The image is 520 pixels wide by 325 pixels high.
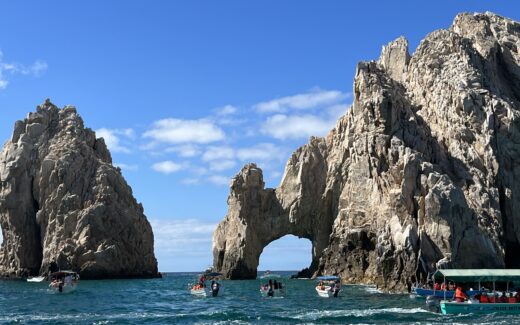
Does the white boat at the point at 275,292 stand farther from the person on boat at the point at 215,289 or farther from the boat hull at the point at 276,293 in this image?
the person on boat at the point at 215,289

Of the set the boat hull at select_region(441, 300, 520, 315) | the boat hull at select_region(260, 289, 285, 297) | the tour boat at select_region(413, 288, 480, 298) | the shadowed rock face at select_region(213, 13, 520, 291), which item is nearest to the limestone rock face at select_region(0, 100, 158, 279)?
the shadowed rock face at select_region(213, 13, 520, 291)

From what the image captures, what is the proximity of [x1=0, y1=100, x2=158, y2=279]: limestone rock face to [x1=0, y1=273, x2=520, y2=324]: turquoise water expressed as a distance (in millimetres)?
36403

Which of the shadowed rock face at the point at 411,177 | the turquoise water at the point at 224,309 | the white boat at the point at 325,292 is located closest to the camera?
the turquoise water at the point at 224,309

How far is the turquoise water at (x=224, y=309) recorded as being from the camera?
42281 mm

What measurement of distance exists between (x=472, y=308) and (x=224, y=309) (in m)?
19.2

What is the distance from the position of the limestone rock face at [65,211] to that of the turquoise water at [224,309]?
36403 mm

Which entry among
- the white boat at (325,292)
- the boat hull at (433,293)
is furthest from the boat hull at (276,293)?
the boat hull at (433,293)

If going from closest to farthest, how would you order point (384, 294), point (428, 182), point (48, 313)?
point (48, 313) < point (384, 294) < point (428, 182)

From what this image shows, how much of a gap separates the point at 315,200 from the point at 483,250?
37.2 m

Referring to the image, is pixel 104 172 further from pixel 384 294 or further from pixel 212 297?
pixel 384 294

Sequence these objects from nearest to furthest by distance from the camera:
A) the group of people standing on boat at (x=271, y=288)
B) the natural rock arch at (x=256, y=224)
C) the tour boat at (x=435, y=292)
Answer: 1. the tour boat at (x=435, y=292)
2. the group of people standing on boat at (x=271, y=288)
3. the natural rock arch at (x=256, y=224)

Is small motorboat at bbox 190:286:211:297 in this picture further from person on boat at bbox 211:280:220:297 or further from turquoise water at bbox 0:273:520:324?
turquoise water at bbox 0:273:520:324

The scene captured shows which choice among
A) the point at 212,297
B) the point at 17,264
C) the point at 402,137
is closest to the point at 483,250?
the point at 402,137

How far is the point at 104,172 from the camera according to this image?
373ft
